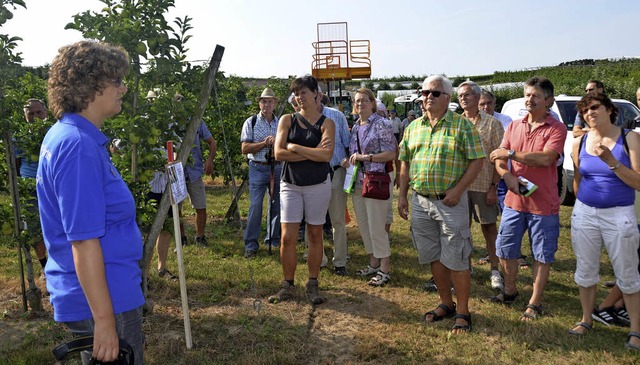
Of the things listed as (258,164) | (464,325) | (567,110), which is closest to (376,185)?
(464,325)

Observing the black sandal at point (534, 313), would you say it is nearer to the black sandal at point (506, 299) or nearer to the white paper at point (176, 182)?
the black sandal at point (506, 299)

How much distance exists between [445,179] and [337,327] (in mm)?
1500

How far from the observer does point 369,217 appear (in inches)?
204

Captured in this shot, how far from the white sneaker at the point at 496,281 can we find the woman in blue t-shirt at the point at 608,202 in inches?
44.2

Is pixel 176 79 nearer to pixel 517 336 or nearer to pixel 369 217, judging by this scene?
pixel 369 217

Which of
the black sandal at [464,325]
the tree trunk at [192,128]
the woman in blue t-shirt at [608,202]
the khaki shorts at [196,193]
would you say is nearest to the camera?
the woman in blue t-shirt at [608,202]

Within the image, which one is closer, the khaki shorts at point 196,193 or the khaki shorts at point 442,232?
the khaki shorts at point 442,232

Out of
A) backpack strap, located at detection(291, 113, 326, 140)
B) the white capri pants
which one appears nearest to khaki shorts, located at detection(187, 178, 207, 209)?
backpack strap, located at detection(291, 113, 326, 140)

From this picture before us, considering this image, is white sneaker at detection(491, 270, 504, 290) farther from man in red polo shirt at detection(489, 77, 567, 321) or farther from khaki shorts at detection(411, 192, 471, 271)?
khaki shorts at detection(411, 192, 471, 271)

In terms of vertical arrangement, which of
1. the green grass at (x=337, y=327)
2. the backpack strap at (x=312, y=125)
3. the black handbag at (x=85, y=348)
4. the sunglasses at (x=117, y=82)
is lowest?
the green grass at (x=337, y=327)

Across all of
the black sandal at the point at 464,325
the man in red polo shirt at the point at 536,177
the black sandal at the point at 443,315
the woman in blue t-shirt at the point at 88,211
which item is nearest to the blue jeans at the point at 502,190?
the man in red polo shirt at the point at 536,177

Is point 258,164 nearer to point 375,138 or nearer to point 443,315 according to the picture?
point 375,138

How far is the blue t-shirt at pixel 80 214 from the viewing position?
1.71 metres

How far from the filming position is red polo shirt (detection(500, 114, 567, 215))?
13.3 ft
